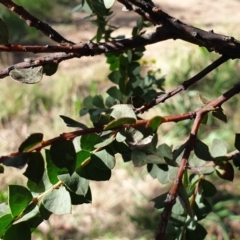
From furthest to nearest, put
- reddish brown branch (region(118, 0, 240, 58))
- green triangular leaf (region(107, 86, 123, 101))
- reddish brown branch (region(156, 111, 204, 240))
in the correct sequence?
green triangular leaf (region(107, 86, 123, 101)) → reddish brown branch (region(118, 0, 240, 58)) → reddish brown branch (region(156, 111, 204, 240))

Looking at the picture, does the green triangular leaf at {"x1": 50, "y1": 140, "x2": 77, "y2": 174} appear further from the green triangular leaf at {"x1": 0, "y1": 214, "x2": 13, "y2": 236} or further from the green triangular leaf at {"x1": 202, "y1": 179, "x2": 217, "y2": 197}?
the green triangular leaf at {"x1": 202, "y1": 179, "x2": 217, "y2": 197}

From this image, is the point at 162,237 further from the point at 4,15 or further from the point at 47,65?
the point at 4,15

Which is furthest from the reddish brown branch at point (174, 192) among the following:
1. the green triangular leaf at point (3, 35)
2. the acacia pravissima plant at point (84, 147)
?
the green triangular leaf at point (3, 35)

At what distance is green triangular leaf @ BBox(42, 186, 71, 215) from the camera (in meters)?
0.52

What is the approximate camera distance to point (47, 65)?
56 cm

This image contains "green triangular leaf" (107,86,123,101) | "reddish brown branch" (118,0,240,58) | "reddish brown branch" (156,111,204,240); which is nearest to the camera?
"reddish brown branch" (156,111,204,240)

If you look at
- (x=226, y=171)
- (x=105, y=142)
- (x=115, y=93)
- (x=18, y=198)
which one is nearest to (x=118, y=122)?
(x=105, y=142)

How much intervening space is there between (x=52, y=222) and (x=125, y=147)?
1.82 meters

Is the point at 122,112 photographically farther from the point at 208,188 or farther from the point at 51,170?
the point at 208,188

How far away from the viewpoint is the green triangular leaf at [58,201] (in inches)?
20.4

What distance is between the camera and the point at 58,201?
1.72 feet

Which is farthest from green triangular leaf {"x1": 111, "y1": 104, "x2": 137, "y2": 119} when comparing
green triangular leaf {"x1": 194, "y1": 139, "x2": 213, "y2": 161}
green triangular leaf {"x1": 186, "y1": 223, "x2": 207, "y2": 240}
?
green triangular leaf {"x1": 186, "y1": 223, "x2": 207, "y2": 240}

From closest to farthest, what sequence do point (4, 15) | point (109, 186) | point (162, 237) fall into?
point (162, 237) < point (109, 186) < point (4, 15)

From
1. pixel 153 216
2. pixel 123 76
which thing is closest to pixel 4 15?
pixel 153 216
